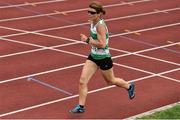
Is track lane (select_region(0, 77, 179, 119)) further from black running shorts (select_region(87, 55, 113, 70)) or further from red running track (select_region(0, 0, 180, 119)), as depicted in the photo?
black running shorts (select_region(87, 55, 113, 70))

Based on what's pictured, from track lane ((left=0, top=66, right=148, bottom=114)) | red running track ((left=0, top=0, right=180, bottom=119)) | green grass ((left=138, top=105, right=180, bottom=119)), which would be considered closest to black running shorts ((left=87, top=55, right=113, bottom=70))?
red running track ((left=0, top=0, right=180, bottom=119))

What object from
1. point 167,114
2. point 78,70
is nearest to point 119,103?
point 167,114

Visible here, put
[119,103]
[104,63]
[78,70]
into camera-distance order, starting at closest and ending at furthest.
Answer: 1. [104,63]
2. [119,103]
3. [78,70]

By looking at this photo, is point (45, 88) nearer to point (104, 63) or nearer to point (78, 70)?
point (78, 70)

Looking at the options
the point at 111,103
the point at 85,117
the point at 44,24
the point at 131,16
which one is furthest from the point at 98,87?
the point at 131,16

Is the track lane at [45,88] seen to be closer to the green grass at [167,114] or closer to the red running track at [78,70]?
the red running track at [78,70]

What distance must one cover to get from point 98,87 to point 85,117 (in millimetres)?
1843

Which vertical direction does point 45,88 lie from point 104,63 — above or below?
below

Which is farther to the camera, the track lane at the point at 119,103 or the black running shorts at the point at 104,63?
the track lane at the point at 119,103

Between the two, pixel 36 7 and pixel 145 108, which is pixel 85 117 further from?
pixel 36 7

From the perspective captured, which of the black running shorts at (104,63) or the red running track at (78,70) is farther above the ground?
the black running shorts at (104,63)

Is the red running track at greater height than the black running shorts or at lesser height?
lesser

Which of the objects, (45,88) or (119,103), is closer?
(119,103)

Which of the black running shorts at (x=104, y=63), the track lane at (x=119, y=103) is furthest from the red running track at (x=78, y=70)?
the black running shorts at (x=104, y=63)
